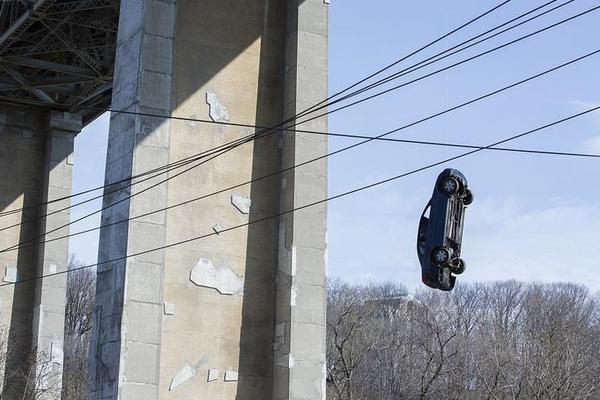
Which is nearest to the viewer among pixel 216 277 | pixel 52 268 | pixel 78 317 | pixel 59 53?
pixel 216 277

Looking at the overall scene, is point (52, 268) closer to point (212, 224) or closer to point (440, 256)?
point (212, 224)

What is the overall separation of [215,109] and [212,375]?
4814 millimetres

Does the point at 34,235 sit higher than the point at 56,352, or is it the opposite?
the point at 34,235

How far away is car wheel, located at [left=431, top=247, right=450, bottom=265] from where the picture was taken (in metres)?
13.1

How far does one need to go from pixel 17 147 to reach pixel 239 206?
50.2ft

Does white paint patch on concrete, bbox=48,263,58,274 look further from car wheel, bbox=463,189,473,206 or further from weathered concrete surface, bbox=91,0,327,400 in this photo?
car wheel, bbox=463,189,473,206

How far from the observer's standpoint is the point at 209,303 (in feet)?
62.5

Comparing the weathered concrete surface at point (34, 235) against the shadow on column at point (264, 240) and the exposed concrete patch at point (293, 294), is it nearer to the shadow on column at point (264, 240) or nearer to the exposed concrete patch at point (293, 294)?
the shadow on column at point (264, 240)

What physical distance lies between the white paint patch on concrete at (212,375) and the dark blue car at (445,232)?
6.41 meters

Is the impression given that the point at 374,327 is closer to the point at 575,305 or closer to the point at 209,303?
the point at 575,305

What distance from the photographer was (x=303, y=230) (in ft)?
64.4

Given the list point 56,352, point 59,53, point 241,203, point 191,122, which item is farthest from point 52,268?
point 191,122

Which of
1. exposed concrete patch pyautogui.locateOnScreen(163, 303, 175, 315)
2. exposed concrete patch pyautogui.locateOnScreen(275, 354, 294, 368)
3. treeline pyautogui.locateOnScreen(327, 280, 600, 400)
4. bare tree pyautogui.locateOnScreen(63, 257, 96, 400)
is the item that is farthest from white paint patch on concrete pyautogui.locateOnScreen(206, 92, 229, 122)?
bare tree pyautogui.locateOnScreen(63, 257, 96, 400)

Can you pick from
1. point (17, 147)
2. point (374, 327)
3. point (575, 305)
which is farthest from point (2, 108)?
point (575, 305)
